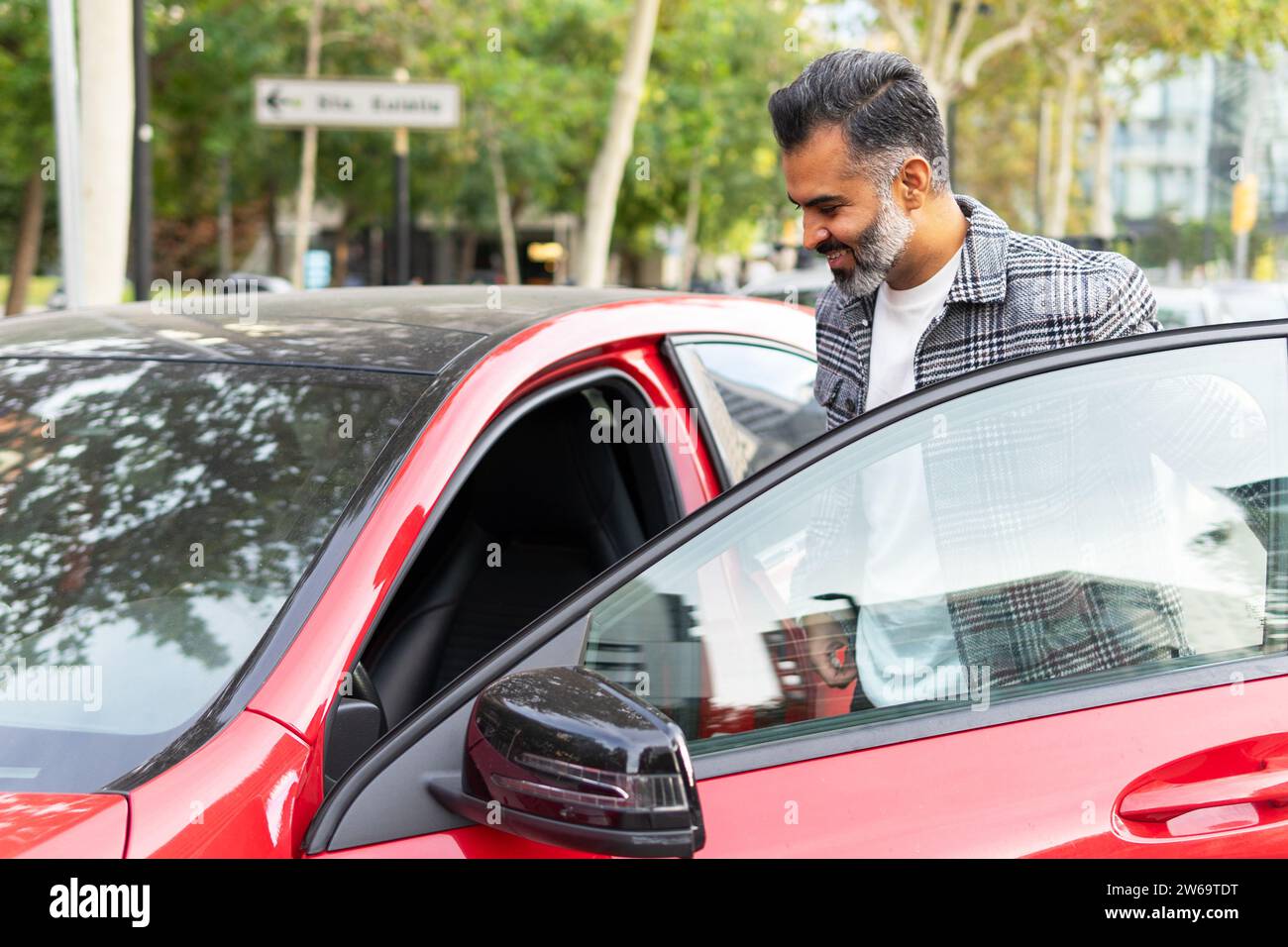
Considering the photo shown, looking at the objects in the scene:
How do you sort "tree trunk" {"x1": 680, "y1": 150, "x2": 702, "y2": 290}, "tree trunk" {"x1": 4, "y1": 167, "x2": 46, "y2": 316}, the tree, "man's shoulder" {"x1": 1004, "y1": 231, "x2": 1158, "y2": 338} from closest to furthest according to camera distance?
"man's shoulder" {"x1": 1004, "y1": 231, "x2": 1158, "y2": 338}, the tree, "tree trunk" {"x1": 4, "y1": 167, "x2": 46, "y2": 316}, "tree trunk" {"x1": 680, "y1": 150, "x2": 702, "y2": 290}

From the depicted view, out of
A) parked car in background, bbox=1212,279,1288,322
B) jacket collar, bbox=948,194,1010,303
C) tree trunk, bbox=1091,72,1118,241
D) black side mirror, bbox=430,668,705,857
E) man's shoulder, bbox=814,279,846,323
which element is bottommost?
parked car in background, bbox=1212,279,1288,322

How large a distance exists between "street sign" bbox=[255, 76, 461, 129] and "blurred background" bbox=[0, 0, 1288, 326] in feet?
0.30

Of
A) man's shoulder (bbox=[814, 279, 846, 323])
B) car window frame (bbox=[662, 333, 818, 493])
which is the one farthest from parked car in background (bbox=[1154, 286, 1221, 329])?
man's shoulder (bbox=[814, 279, 846, 323])

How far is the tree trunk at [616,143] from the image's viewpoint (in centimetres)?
1317

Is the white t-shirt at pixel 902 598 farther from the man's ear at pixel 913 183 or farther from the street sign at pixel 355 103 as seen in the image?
the street sign at pixel 355 103

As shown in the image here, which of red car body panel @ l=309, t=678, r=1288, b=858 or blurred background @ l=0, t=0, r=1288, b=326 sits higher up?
blurred background @ l=0, t=0, r=1288, b=326

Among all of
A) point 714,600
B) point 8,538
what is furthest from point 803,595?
point 8,538

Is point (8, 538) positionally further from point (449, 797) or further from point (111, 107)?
point (111, 107)

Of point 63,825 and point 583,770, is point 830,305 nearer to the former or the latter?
point 583,770

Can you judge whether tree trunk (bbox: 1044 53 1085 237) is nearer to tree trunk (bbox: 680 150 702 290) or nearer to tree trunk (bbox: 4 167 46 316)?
tree trunk (bbox: 680 150 702 290)

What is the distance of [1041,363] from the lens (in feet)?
5.68

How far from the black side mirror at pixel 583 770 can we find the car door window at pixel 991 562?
0.18 meters

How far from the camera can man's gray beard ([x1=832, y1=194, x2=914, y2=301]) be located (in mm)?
2234
